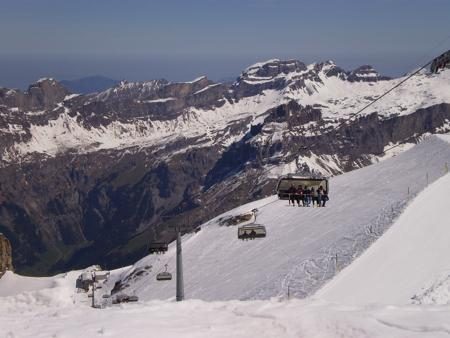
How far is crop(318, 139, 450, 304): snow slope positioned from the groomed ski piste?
10 centimetres

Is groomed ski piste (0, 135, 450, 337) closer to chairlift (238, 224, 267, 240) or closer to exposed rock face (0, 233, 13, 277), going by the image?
chairlift (238, 224, 267, 240)

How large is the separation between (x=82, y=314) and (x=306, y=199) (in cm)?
2279

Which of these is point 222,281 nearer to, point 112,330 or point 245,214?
point 245,214

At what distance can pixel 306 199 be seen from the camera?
3975 centimetres

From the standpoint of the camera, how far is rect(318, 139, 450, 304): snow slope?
39.8 meters

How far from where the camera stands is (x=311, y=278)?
4953 centimetres

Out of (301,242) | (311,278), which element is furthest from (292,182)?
(301,242)

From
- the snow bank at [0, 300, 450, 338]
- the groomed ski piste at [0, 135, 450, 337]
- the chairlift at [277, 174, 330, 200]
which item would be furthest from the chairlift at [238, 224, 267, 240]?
the snow bank at [0, 300, 450, 338]

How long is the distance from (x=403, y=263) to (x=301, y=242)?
2251cm

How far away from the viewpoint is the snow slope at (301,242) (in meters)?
54.1

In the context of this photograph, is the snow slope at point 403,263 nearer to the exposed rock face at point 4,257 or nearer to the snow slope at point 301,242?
the snow slope at point 301,242

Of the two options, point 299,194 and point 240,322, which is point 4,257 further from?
point 240,322

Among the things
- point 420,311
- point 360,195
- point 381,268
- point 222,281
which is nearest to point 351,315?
point 420,311

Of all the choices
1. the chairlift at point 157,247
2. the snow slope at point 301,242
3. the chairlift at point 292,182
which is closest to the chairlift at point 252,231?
the chairlift at point 292,182
